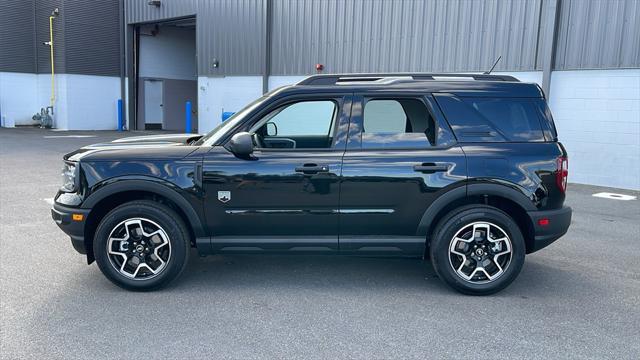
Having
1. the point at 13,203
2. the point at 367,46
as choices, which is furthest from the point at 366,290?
the point at 367,46

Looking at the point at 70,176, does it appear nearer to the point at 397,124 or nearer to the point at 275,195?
the point at 275,195

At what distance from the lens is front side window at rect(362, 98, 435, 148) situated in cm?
435

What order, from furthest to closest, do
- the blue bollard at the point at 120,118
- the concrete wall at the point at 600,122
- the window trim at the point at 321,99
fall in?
the blue bollard at the point at 120,118 < the concrete wall at the point at 600,122 < the window trim at the point at 321,99

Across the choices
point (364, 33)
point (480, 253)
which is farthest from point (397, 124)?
point (364, 33)

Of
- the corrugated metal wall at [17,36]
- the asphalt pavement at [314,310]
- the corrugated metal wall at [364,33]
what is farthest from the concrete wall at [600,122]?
the corrugated metal wall at [17,36]

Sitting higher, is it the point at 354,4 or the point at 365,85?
the point at 354,4

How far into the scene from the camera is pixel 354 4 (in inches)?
591

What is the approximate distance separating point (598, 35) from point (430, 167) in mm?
8924

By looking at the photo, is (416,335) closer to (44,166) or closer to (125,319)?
(125,319)

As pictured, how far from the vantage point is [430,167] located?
4254 mm

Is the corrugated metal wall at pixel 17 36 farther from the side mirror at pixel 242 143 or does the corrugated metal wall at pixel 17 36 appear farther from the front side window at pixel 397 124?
the front side window at pixel 397 124

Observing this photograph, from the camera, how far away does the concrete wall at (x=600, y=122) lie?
10742mm

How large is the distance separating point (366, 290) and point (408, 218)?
2.46 feet

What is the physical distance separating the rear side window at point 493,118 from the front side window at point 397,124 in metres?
0.20
